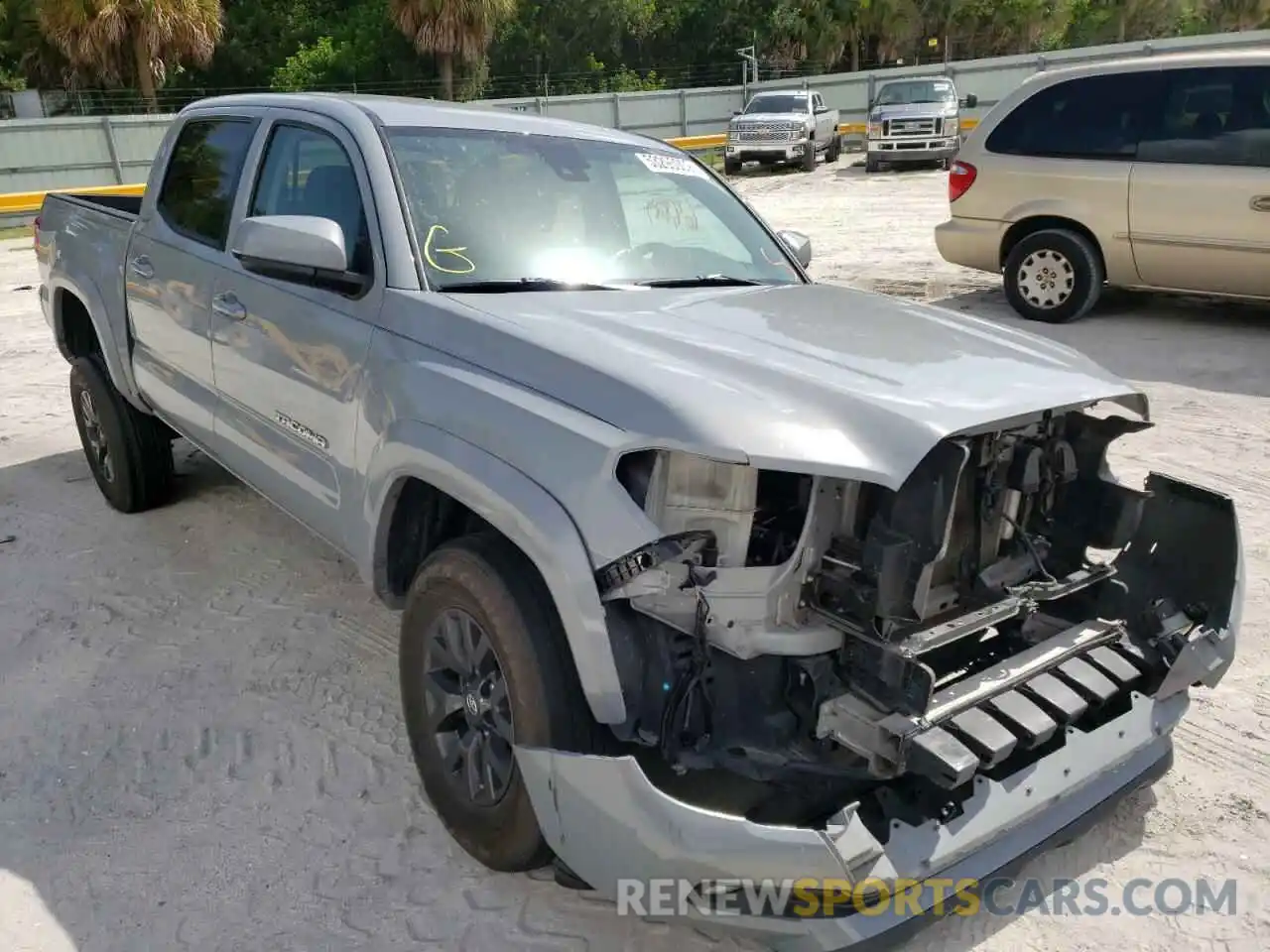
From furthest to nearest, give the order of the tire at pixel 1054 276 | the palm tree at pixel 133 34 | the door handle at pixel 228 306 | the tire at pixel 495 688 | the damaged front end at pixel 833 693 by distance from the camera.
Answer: the palm tree at pixel 133 34 < the tire at pixel 1054 276 < the door handle at pixel 228 306 < the tire at pixel 495 688 < the damaged front end at pixel 833 693

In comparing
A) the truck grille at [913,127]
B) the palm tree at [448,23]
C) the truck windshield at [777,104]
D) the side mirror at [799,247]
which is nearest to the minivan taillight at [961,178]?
the side mirror at [799,247]

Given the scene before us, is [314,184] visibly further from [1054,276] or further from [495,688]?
[1054,276]

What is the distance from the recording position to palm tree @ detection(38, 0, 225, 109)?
23172 mm

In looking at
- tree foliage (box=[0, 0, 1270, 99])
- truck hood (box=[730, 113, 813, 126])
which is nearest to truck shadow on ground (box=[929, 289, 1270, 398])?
truck hood (box=[730, 113, 813, 126])

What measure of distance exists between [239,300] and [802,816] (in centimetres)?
264

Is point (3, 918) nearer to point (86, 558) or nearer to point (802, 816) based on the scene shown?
point (802, 816)

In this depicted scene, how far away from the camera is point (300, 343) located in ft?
11.0

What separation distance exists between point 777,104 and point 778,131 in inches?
52.3

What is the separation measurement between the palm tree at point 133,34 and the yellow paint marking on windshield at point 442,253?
24586mm

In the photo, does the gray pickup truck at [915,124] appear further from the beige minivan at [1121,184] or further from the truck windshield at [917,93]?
the beige minivan at [1121,184]

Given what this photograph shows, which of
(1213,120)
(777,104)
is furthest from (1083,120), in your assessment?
(777,104)

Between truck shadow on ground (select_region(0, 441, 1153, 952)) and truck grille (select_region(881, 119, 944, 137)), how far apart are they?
1862cm

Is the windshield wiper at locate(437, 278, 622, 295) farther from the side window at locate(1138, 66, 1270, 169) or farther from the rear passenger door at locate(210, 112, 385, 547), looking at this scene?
the side window at locate(1138, 66, 1270, 169)

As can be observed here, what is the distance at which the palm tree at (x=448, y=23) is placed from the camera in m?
27.8
